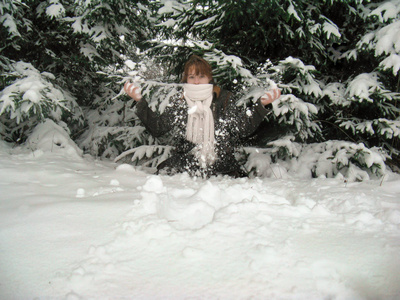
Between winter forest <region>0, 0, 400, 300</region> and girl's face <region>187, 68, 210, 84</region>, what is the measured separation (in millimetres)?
162

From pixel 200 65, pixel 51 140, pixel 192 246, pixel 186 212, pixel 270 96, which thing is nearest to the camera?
pixel 192 246

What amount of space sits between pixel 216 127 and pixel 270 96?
83 cm

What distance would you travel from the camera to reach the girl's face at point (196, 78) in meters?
3.39

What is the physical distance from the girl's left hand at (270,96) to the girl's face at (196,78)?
793 millimetres

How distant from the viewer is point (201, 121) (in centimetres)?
343

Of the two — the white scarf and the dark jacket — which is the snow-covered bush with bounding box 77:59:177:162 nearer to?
the dark jacket

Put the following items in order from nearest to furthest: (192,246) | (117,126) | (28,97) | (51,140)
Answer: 1. (192,246)
2. (28,97)
3. (51,140)
4. (117,126)

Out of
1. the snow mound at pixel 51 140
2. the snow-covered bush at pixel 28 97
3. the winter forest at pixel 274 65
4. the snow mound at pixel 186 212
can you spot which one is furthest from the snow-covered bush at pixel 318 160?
the snow-covered bush at pixel 28 97

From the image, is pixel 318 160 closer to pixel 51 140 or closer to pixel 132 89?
pixel 132 89

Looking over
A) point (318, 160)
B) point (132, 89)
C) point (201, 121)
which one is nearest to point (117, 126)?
point (132, 89)

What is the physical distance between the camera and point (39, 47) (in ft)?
17.3

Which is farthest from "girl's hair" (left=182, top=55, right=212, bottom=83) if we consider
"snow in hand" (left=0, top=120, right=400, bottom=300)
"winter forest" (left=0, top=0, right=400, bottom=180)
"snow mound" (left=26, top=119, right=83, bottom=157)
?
"snow mound" (left=26, top=119, right=83, bottom=157)

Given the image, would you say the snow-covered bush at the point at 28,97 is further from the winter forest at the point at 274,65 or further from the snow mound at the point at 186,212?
the snow mound at the point at 186,212

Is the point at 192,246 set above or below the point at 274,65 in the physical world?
below
